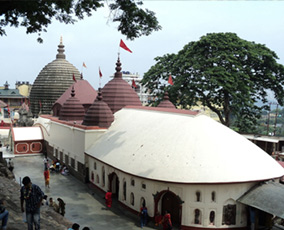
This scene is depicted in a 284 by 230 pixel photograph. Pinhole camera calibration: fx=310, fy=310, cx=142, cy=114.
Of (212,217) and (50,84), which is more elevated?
(50,84)

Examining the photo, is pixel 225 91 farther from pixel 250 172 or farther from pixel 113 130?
pixel 250 172

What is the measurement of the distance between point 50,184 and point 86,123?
6.09 metres

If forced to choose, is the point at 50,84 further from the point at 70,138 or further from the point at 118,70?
the point at 70,138

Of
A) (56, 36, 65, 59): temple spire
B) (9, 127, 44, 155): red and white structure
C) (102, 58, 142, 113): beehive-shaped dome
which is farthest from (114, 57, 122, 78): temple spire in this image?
(56, 36, 65, 59): temple spire

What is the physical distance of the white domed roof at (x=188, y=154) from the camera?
1675 centimetres

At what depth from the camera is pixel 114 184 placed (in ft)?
72.5

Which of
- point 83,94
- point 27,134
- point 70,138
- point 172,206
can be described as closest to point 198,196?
point 172,206

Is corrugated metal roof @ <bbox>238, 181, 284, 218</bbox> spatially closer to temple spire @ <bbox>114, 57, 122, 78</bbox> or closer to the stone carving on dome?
temple spire @ <bbox>114, 57, 122, 78</bbox>

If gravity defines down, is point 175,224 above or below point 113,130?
below

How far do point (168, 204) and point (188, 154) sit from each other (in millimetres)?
3057

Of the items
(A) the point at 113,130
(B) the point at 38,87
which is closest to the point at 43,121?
(B) the point at 38,87

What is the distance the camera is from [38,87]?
177 ft

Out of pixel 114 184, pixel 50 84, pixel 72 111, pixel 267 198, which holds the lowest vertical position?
pixel 114 184

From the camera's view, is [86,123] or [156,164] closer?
[156,164]
